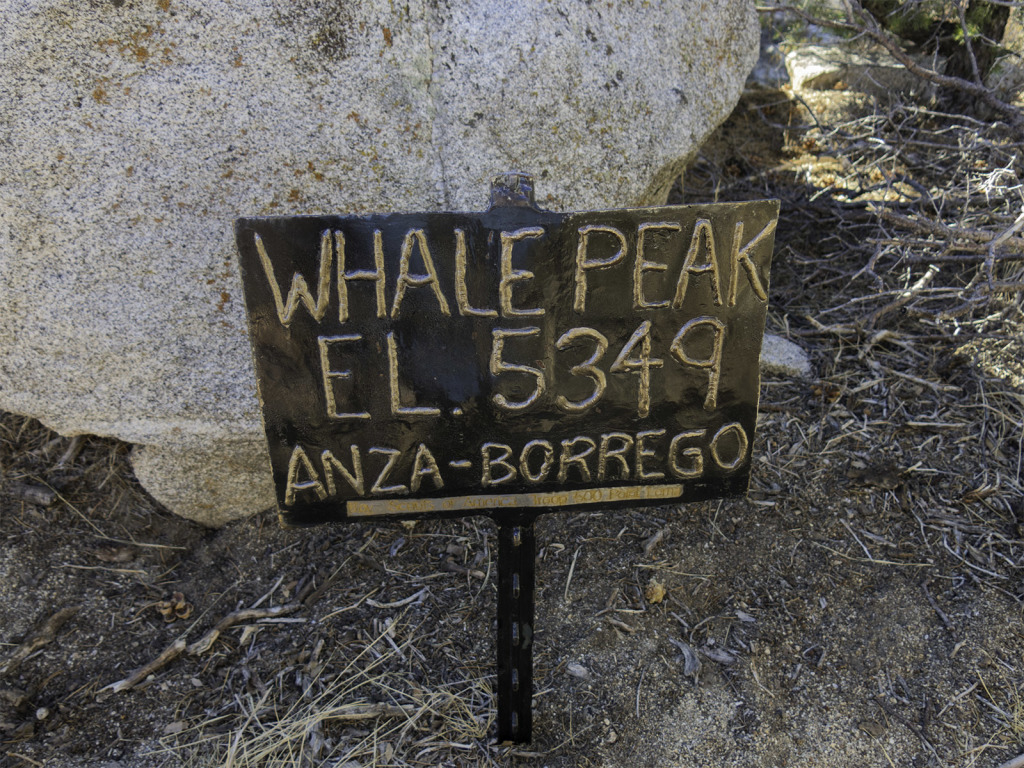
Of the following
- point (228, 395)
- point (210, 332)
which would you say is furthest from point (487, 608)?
point (210, 332)

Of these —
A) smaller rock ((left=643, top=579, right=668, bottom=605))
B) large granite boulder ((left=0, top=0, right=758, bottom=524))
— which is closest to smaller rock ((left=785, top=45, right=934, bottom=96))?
large granite boulder ((left=0, top=0, right=758, bottom=524))

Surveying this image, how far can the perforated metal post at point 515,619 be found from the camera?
160 cm

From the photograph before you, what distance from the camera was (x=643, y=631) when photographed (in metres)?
2.07

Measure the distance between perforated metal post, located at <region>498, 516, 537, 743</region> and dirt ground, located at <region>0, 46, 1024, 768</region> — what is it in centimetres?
A: 16

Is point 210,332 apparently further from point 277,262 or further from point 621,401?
point 621,401

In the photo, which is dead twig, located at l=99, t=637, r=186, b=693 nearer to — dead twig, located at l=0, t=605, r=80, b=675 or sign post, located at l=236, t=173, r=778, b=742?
dead twig, located at l=0, t=605, r=80, b=675

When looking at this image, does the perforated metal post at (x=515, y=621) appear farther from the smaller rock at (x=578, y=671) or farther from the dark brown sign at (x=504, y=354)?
the smaller rock at (x=578, y=671)

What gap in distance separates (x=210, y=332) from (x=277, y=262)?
806 mm

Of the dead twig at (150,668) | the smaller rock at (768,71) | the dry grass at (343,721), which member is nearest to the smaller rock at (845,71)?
the smaller rock at (768,71)

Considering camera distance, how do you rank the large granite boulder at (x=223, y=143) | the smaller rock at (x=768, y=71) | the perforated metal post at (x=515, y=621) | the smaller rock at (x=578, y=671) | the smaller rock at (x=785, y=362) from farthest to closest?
the smaller rock at (x=768, y=71) < the smaller rock at (x=785, y=362) < the smaller rock at (x=578, y=671) < the large granite boulder at (x=223, y=143) < the perforated metal post at (x=515, y=621)

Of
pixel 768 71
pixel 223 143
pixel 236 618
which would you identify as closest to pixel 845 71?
pixel 768 71

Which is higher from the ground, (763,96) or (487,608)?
(763,96)

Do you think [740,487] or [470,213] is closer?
[470,213]

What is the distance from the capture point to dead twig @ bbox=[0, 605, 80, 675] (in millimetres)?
2041
